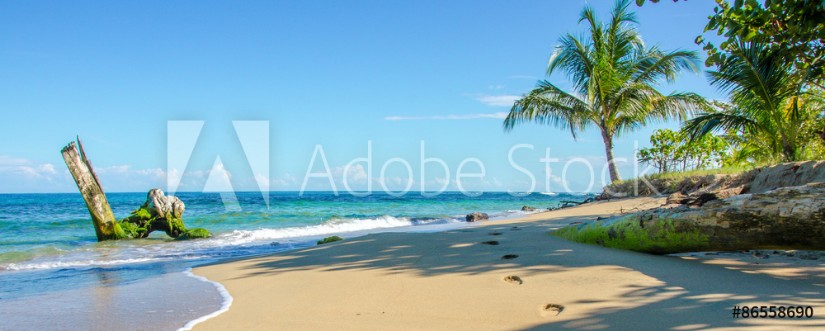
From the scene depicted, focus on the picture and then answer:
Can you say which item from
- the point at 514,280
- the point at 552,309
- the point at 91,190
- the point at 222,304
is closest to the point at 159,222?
the point at 91,190

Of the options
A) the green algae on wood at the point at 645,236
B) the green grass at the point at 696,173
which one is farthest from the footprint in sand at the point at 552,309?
the green grass at the point at 696,173

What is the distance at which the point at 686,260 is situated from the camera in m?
4.27

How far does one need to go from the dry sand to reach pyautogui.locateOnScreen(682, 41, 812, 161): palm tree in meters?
6.48

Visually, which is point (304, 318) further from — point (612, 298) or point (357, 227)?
point (357, 227)

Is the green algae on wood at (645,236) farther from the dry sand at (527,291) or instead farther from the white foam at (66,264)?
the white foam at (66,264)

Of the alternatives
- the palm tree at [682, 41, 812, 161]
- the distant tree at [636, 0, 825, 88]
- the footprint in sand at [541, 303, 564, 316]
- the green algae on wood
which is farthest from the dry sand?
the palm tree at [682, 41, 812, 161]

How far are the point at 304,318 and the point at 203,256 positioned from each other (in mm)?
5822

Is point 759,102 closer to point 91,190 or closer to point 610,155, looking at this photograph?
point 610,155

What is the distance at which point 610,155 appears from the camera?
16.0m

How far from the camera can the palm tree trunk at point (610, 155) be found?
16.0 metres

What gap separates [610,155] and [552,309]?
14365 millimetres

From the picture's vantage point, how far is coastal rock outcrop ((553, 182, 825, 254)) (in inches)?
133

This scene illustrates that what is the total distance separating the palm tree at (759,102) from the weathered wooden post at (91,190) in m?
13.5

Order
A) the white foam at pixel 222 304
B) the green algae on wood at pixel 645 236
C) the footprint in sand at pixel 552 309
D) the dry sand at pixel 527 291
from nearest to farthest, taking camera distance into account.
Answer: the dry sand at pixel 527 291 < the footprint in sand at pixel 552 309 < the white foam at pixel 222 304 < the green algae on wood at pixel 645 236
